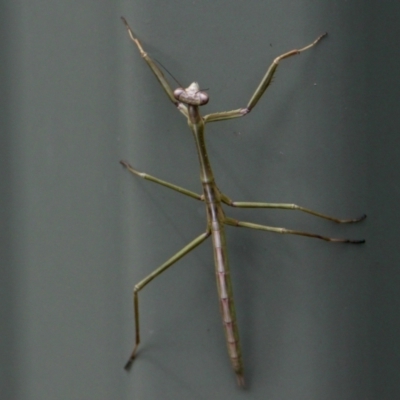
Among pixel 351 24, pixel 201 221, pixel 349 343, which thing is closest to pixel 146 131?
pixel 201 221

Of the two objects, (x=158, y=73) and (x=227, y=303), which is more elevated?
(x=158, y=73)

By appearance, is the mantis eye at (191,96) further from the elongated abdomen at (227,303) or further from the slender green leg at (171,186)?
the elongated abdomen at (227,303)

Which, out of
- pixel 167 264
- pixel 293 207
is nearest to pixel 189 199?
pixel 167 264

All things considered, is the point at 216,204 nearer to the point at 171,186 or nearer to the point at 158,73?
the point at 171,186

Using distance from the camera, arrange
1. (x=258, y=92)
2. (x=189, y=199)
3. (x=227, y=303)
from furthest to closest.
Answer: (x=189, y=199) → (x=227, y=303) → (x=258, y=92)

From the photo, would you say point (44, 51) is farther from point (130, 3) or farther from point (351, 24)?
point (351, 24)

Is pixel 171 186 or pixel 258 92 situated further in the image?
pixel 171 186

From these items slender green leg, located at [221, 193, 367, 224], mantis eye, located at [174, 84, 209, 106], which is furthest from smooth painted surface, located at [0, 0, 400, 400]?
mantis eye, located at [174, 84, 209, 106]
